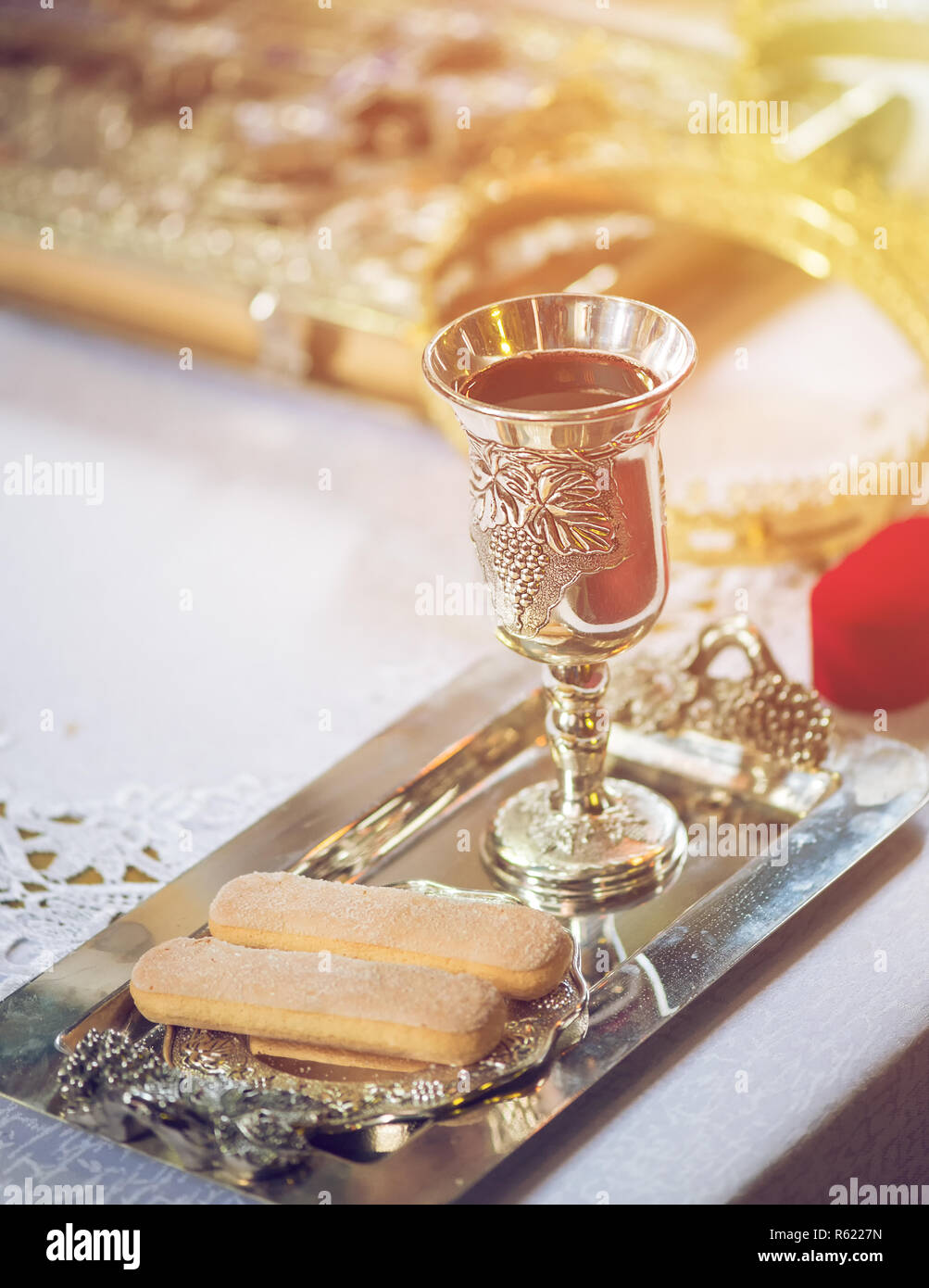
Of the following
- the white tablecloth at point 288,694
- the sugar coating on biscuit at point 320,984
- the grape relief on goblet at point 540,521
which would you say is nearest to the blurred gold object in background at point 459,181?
the white tablecloth at point 288,694

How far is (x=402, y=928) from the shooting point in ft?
2.23

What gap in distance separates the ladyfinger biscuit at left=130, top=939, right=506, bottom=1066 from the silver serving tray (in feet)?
0.10

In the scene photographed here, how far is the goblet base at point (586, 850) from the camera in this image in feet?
2.56

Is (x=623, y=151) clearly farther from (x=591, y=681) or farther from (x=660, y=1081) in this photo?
(x=660, y=1081)

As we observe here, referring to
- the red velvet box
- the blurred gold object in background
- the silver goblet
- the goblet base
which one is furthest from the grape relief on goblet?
the blurred gold object in background

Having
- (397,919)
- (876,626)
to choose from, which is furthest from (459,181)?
(397,919)

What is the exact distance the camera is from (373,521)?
1.21 meters

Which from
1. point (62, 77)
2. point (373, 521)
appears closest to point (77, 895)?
point (373, 521)

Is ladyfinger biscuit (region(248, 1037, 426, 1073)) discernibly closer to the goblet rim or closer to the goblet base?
the goblet base

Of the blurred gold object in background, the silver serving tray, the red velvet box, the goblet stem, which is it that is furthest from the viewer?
the blurred gold object in background

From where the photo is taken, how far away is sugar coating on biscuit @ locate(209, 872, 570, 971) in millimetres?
670

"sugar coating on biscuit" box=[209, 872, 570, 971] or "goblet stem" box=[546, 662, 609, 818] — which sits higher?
"goblet stem" box=[546, 662, 609, 818]

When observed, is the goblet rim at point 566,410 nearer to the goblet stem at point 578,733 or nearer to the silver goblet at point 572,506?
the silver goblet at point 572,506

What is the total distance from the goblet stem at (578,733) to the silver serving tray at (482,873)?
62 millimetres
